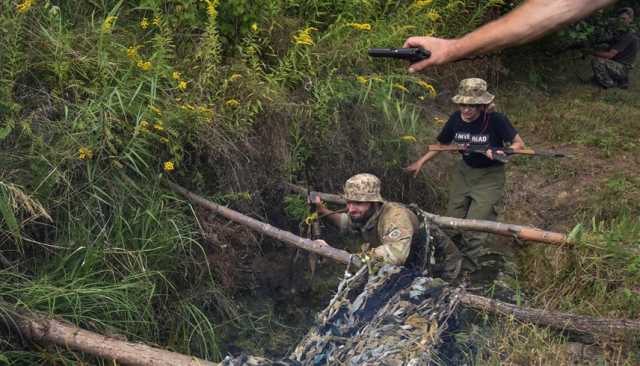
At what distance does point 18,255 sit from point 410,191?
360 centimetres

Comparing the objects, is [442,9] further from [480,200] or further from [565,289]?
[565,289]

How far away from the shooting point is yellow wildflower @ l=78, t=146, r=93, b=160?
5.35 m

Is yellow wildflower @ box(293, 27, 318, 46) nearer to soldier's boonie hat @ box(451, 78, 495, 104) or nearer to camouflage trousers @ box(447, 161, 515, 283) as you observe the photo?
soldier's boonie hat @ box(451, 78, 495, 104)

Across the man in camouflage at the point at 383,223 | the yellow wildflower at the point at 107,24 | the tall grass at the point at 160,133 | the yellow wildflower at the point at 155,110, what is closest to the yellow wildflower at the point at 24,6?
the tall grass at the point at 160,133

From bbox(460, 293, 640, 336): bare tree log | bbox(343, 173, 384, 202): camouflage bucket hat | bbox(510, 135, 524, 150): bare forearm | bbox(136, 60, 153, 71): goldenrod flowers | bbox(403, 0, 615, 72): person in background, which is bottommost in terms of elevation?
bbox(460, 293, 640, 336): bare tree log

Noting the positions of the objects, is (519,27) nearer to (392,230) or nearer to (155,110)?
(392,230)

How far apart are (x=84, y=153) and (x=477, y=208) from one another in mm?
3314

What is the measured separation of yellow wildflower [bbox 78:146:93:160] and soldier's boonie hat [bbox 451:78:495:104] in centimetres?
296

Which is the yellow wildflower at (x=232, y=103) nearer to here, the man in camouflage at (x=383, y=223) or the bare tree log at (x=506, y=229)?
the man in camouflage at (x=383, y=223)

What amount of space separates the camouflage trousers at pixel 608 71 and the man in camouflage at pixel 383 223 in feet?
19.0

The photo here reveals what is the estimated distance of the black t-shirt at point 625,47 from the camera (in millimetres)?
10727

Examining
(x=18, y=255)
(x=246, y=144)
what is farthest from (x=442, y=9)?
(x=18, y=255)

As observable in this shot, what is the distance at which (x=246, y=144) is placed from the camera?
631 cm

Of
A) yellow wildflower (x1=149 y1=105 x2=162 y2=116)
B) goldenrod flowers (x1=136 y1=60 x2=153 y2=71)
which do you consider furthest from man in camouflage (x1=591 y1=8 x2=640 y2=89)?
yellow wildflower (x1=149 y1=105 x2=162 y2=116)
